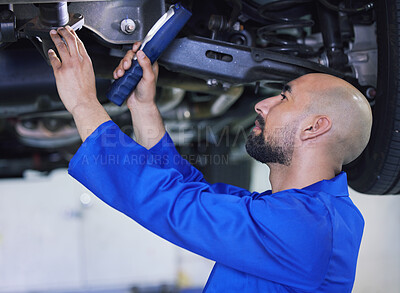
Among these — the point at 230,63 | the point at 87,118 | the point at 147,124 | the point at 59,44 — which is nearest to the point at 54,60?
the point at 59,44

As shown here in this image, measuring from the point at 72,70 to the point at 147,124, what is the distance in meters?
0.28

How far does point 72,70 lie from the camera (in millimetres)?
874

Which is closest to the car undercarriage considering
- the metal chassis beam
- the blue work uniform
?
the metal chassis beam

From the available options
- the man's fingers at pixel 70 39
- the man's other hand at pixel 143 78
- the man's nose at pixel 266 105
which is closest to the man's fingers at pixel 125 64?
the man's other hand at pixel 143 78

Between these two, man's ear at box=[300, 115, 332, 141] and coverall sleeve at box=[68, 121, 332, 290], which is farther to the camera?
man's ear at box=[300, 115, 332, 141]

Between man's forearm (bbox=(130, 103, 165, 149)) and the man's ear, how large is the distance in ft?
1.23

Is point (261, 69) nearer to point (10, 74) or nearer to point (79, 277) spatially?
point (10, 74)

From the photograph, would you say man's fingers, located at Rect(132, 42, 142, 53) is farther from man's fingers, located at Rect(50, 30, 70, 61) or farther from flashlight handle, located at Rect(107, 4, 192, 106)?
man's fingers, located at Rect(50, 30, 70, 61)

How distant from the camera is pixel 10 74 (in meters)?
1.23

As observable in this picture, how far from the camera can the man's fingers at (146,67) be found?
929 mm

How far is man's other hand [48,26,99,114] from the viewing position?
87 centimetres

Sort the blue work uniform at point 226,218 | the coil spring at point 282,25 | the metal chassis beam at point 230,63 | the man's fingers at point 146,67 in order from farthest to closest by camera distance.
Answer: the coil spring at point 282,25
the metal chassis beam at point 230,63
the man's fingers at point 146,67
the blue work uniform at point 226,218

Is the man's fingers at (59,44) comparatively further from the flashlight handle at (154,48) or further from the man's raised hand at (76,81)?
the flashlight handle at (154,48)

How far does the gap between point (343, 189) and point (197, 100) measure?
94 cm
